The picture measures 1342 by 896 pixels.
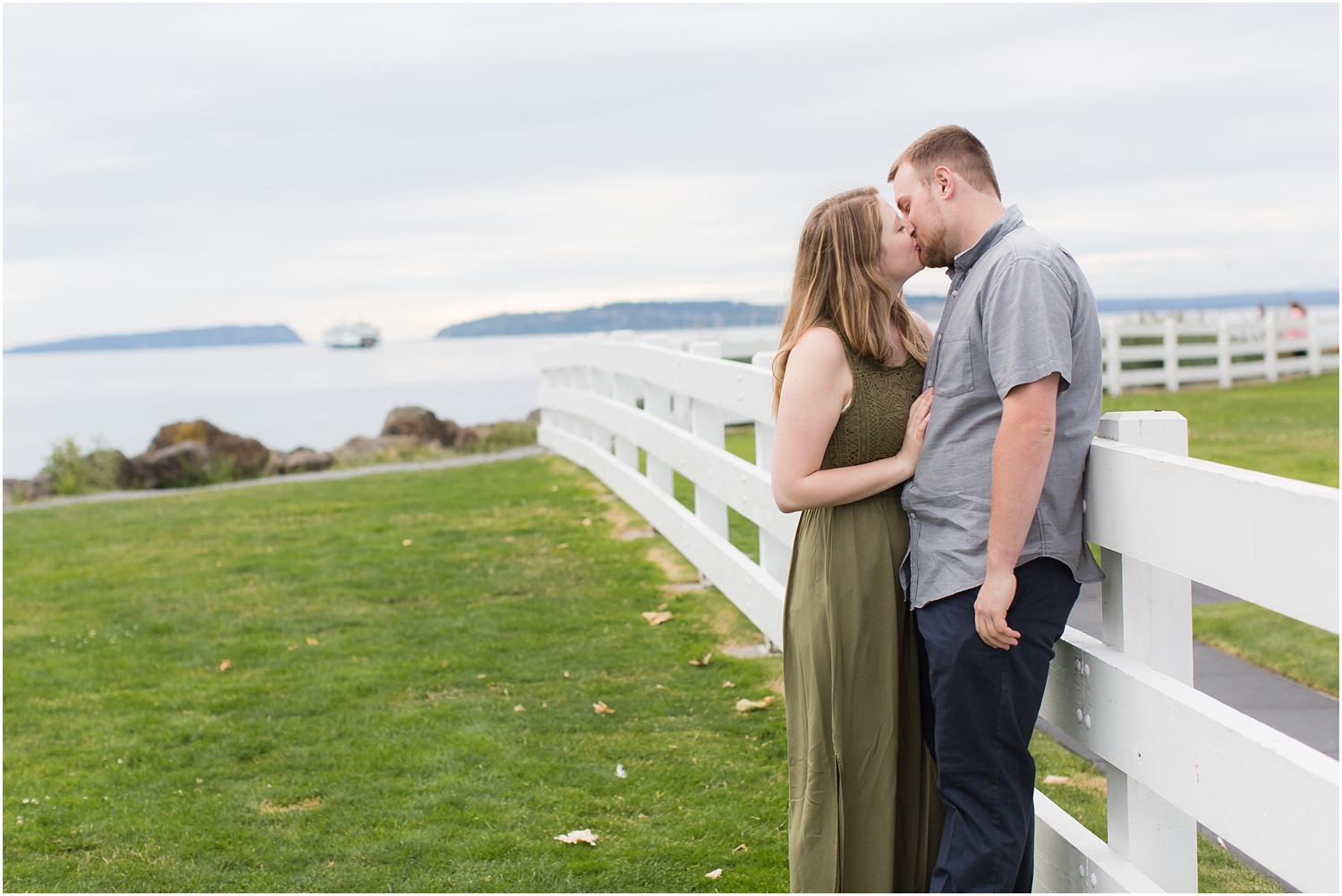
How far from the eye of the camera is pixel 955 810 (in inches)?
104

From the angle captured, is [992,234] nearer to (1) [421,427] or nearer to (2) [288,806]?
(2) [288,806]

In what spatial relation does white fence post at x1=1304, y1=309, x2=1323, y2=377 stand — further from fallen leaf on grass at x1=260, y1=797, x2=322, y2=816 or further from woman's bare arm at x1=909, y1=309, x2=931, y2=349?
fallen leaf on grass at x1=260, y1=797, x2=322, y2=816

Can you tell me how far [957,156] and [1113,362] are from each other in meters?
19.9

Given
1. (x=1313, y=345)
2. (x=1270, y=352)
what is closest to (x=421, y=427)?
(x=1270, y=352)

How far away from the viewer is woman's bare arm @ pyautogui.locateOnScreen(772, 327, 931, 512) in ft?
9.53

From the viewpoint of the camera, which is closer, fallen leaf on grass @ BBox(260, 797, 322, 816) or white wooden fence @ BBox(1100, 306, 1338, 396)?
fallen leaf on grass @ BBox(260, 797, 322, 816)

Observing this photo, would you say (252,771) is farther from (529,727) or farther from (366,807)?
(529,727)

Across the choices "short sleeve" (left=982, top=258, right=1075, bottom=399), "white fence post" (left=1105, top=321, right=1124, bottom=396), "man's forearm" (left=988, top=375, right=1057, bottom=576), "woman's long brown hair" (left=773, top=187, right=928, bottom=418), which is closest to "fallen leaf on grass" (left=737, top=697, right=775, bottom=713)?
"woman's long brown hair" (left=773, top=187, right=928, bottom=418)

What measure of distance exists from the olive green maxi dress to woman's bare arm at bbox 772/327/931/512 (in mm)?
48

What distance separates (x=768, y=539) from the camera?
5340 millimetres

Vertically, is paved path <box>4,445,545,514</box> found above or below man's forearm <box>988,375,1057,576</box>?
below

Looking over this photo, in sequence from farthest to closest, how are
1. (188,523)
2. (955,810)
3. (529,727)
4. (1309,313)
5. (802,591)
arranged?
(1309,313), (188,523), (529,727), (802,591), (955,810)

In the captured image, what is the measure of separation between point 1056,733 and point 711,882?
196cm

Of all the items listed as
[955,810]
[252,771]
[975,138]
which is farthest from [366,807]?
[975,138]
